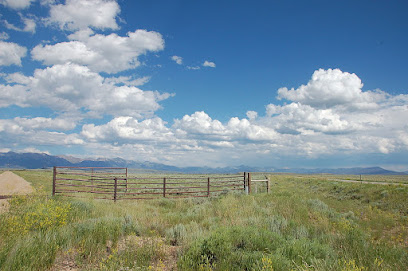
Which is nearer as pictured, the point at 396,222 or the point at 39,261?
the point at 39,261

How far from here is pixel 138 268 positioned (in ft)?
16.6

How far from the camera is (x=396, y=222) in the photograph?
12.5 metres

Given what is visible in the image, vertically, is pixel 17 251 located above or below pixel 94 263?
above

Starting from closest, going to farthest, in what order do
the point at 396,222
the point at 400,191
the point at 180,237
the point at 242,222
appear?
the point at 180,237 → the point at 242,222 → the point at 396,222 → the point at 400,191

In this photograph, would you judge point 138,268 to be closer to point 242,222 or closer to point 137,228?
point 137,228

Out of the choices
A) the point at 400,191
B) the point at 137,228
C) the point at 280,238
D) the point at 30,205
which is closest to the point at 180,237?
the point at 137,228

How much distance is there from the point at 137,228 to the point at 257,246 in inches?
160

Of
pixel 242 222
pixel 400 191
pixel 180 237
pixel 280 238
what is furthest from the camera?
pixel 400 191

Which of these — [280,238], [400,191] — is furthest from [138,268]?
[400,191]

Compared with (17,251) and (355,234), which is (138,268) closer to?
(17,251)

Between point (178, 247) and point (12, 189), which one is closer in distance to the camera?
point (178, 247)

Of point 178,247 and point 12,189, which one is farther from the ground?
point 178,247

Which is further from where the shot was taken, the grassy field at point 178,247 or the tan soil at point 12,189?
the tan soil at point 12,189

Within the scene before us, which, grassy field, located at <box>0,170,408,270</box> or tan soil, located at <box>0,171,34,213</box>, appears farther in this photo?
tan soil, located at <box>0,171,34,213</box>
